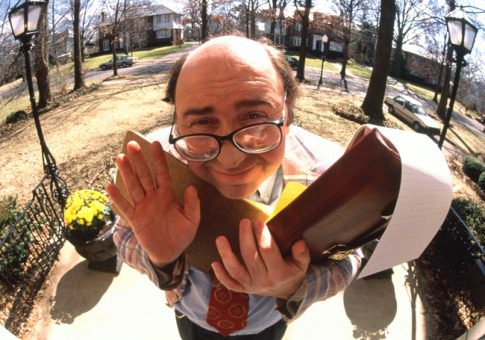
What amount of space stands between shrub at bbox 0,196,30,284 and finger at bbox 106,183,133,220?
3870mm

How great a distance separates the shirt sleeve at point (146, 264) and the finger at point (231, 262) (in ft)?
0.79

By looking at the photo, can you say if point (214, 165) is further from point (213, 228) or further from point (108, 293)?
point (108, 293)

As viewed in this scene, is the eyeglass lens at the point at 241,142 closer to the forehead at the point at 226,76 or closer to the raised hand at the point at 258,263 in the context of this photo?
the forehead at the point at 226,76

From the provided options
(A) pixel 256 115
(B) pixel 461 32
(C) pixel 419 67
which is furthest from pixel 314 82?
(C) pixel 419 67

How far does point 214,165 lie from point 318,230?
0.40 meters

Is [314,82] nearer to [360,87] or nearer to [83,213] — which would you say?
[360,87]

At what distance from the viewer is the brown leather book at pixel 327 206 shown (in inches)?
25.1

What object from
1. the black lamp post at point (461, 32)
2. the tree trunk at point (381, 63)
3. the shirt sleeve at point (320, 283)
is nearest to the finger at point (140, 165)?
the shirt sleeve at point (320, 283)

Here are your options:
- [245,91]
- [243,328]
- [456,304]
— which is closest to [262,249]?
[245,91]

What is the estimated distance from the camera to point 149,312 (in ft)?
12.5

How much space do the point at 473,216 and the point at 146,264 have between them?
5.60m

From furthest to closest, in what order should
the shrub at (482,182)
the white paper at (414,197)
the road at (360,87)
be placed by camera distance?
the road at (360,87), the shrub at (482,182), the white paper at (414,197)

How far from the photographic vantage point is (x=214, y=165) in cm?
104

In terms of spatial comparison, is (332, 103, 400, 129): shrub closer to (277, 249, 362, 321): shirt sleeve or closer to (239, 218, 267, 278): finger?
(277, 249, 362, 321): shirt sleeve
